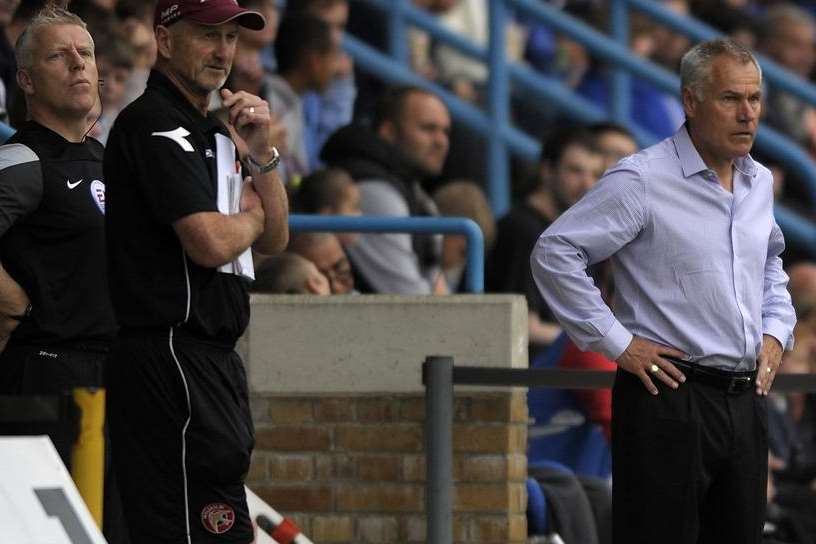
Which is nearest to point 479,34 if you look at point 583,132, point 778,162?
point 778,162

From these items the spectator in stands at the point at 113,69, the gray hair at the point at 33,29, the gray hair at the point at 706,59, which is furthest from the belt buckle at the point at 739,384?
the spectator in stands at the point at 113,69

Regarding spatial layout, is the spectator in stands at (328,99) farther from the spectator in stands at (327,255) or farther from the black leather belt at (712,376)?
the black leather belt at (712,376)

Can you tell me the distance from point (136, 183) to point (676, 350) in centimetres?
160

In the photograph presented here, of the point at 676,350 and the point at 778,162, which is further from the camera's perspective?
the point at 778,162

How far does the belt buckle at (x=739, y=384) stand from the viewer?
5.26m

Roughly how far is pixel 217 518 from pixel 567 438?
290 cm

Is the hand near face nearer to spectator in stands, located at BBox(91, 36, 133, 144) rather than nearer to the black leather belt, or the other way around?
the black leather belt

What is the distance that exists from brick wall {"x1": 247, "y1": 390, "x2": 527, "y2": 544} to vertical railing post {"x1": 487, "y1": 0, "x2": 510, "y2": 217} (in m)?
3.89

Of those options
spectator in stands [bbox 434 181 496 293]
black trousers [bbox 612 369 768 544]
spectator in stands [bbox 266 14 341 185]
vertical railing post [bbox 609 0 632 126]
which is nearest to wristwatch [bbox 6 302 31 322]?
black trousers [bbox 612 369 768 544]

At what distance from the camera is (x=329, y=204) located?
7598 mm

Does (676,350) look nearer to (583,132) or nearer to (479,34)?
(583,132)

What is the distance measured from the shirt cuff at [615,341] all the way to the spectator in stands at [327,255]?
201cm

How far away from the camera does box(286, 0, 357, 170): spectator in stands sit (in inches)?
374

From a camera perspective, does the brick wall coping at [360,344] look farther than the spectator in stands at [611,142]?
No
